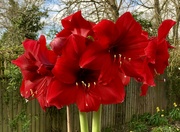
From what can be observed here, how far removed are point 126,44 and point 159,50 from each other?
0.08m

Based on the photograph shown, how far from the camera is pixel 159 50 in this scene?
73 centimetres

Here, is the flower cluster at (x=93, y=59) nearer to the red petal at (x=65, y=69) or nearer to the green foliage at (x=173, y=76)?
the red petal at (x=65, y=69)

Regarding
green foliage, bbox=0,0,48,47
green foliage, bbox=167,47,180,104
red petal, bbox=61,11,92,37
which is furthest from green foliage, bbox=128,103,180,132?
green foliage, bbox=0,0,48,47

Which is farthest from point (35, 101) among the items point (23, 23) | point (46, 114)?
point (23, 23)

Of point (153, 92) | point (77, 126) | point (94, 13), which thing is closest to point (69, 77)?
point (77, 126)

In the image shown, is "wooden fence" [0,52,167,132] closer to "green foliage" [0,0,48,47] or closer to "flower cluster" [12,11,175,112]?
"flower cluster" [12,11,175,112]

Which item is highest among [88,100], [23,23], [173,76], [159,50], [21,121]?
[23,23]

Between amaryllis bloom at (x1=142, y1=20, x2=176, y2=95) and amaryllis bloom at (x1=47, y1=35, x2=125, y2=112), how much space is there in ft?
0.30

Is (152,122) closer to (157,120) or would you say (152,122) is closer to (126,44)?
(157,120)

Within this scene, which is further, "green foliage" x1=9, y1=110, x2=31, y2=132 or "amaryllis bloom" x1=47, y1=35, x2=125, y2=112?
"green foliage" x1=9, y1=110, x2=31, y2=132

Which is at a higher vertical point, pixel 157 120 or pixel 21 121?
pixel 21 121

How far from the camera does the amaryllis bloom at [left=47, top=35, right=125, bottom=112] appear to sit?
26.3 inches

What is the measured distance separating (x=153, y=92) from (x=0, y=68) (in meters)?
4.47

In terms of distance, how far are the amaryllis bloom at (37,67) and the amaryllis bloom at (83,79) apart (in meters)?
0.04
